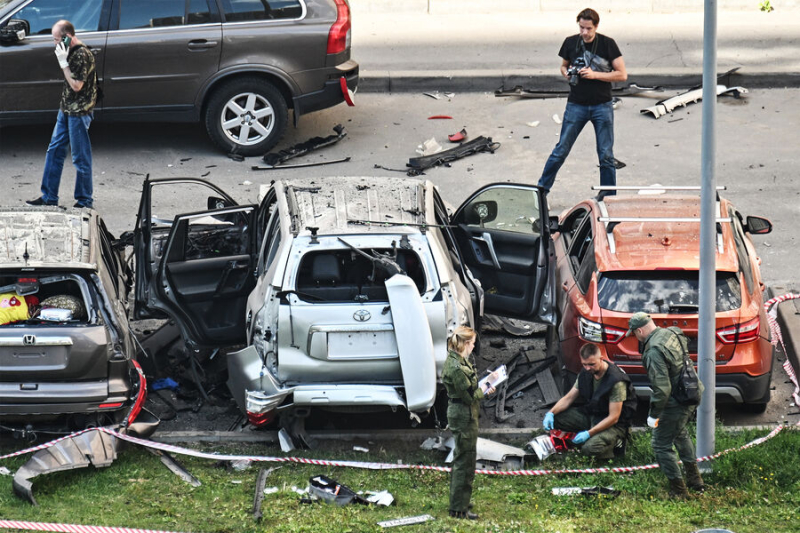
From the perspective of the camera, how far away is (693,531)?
23.1ft

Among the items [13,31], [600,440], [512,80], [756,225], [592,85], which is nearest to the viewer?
[600,440]

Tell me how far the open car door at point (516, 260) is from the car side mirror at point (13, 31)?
250 inches

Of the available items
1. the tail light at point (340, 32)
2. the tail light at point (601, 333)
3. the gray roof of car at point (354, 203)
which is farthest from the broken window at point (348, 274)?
the tail light at point (340, 32)

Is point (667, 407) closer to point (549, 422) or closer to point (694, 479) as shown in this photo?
point (694, 479)

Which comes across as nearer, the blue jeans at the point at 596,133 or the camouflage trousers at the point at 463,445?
the camouflage trousers at the point at 463,445

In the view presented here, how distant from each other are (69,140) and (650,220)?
21.5 feet

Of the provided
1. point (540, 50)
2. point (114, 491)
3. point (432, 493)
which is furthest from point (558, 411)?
point (540, 50)

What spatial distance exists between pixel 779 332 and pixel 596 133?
3271mm

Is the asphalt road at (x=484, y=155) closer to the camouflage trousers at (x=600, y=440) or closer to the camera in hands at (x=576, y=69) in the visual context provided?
the camera in hands at (x=576, y=69)

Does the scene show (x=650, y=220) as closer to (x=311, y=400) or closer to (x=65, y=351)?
(x=311, y=400)

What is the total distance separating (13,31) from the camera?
1366 centimetres

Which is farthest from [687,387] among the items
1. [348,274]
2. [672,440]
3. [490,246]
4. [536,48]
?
[536,48]

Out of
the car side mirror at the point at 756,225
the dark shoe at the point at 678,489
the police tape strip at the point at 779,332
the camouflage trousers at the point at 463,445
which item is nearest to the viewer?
the camouflage trousers at the point at 463,445

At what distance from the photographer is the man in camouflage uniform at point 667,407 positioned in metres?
7.50
